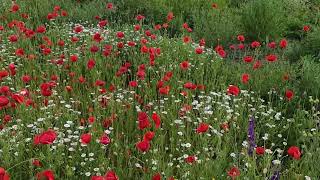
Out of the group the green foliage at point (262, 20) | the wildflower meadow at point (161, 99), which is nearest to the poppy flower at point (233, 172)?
the wildflower meadow at point (161, 99)

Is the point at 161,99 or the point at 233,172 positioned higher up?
the point at 233,172

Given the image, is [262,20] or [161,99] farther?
[262,20]

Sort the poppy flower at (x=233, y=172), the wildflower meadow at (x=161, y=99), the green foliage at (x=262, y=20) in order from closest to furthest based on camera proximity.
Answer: the poppy flower at (x=233, y=172), the wildflower meadow at (x=161, y=99), the green foliage at (x=262, y=20)

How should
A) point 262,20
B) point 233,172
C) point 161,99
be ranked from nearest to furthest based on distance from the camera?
point 233,172 → point 161,99 → point 262,20

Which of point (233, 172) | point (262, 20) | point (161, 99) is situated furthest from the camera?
point (262, 20)

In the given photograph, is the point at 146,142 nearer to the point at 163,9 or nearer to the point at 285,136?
the point at 285,136

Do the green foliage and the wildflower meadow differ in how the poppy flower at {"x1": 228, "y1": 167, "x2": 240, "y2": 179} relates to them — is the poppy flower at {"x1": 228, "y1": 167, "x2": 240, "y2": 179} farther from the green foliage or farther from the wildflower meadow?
the green foliage

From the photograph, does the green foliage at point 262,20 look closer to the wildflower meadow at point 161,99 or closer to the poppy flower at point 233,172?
the wildflower meadow at point 161,99

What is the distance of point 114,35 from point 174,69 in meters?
1.42

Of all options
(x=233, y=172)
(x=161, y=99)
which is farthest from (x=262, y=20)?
(x=233, y=172)

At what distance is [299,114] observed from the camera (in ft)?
14.7

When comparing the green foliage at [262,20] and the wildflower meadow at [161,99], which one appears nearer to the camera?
the wildflower meadow at [161,99]

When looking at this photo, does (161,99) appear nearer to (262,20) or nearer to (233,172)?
(233,172)

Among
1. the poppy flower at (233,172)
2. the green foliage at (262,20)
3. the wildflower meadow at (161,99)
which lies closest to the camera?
the poppy flower at (233,172)
